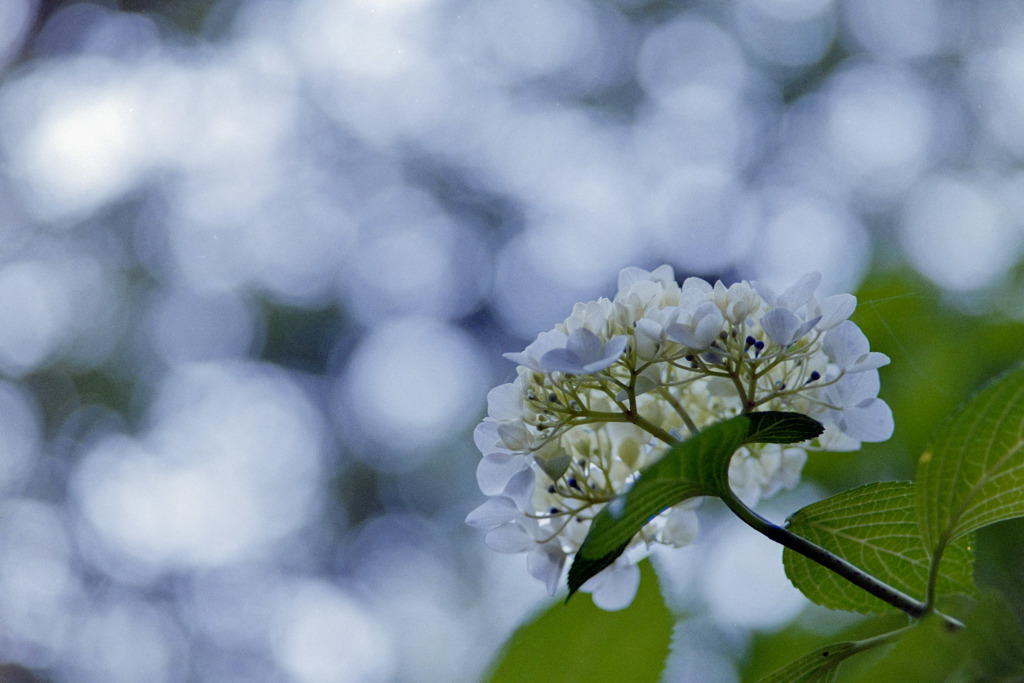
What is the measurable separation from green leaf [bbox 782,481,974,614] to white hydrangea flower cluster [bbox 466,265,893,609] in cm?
3

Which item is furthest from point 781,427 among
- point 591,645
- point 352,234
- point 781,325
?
point 352,234

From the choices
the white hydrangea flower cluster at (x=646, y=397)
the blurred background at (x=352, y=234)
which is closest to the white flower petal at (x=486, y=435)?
the white hydrangea flower cluster at (x=646, y=397)

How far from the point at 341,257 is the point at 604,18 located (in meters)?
1.12

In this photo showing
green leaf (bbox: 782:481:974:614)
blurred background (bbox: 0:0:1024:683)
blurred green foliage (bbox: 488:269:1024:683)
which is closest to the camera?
blurred green foliage (bbox: 488:269:1024:683)

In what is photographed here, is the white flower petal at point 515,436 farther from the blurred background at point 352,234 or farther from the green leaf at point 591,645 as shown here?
the blurred background at point 352,234

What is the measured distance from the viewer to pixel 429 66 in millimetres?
2248

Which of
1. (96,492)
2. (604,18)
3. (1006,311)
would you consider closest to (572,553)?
(1006,311)

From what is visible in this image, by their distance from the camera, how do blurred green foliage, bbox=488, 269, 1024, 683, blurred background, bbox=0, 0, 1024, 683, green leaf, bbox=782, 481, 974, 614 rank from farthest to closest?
1. blurred background, bbox=0, 0, 1024, 683
2. green leaf, bbox=782, 481, 974, 614
3. blurred green foliage, bbox=488, 269, 1024, 683

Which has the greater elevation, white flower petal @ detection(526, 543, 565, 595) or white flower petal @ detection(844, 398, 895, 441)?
white flower petal @ detection(844, 398, 895, 441)

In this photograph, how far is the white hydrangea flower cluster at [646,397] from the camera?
0.81 ft

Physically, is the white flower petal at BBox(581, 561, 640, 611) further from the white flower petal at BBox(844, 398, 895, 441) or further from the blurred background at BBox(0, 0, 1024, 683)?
the blurred background at BBox(0, 0, 1024, 683)

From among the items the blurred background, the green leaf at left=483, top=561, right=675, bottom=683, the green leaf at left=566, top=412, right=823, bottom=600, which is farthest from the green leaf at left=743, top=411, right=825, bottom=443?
the blurred background

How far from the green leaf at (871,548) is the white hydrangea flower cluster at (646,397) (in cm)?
3

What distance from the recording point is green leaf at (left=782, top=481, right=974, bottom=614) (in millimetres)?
256
